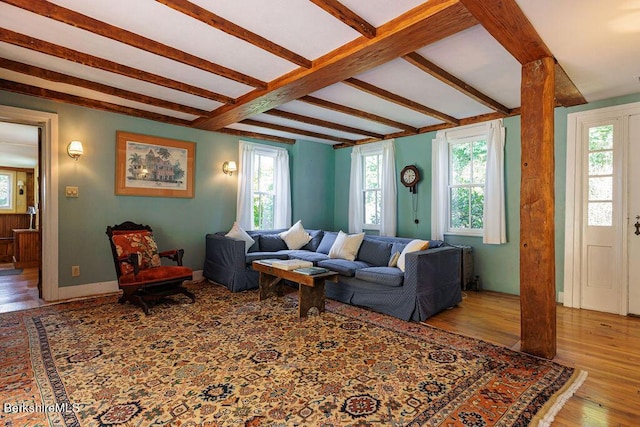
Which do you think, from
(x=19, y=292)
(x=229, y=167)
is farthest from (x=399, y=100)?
(x=19, y=292)

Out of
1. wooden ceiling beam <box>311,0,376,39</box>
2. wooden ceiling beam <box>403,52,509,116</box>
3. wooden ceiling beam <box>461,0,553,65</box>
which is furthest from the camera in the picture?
wooden ceiling beam <box>403,52,509,116</box>

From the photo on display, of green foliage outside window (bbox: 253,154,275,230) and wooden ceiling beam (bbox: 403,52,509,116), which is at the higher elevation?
wooden ceiling beam (bbox: 403,52,509,116)

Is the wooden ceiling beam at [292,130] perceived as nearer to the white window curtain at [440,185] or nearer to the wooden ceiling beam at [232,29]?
the white window curtain at [440,185]

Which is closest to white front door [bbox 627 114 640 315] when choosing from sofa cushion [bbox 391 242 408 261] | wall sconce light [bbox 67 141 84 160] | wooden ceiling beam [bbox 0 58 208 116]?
sofa cushion [bbox 391 242 408 261]

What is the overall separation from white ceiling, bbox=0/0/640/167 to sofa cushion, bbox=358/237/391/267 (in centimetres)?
179

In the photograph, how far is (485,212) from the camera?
4.61m

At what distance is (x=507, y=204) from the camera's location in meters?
4.52

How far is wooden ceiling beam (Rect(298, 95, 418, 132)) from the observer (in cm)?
399

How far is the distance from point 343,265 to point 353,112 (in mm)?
1989

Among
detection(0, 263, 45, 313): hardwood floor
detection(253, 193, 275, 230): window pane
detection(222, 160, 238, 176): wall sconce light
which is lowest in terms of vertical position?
detection(0, 263, 45, 313): hardwood floor

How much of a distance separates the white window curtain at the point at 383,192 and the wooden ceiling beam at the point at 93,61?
301 cm

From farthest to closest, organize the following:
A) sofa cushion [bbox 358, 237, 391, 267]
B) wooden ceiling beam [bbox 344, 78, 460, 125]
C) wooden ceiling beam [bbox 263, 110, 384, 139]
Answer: wooden ceiling beam [bbox 263, 110, 384, 139]
sofa cushion [bbox 358, 237, 391, 267]
wooden ceiling beam [bbox 344, 78, 460, 125]

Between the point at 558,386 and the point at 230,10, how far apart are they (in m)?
3.26

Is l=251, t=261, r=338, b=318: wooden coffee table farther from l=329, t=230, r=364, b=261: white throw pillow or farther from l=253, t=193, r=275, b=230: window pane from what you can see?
l=253, t=193, r=275, b=230: window pane
